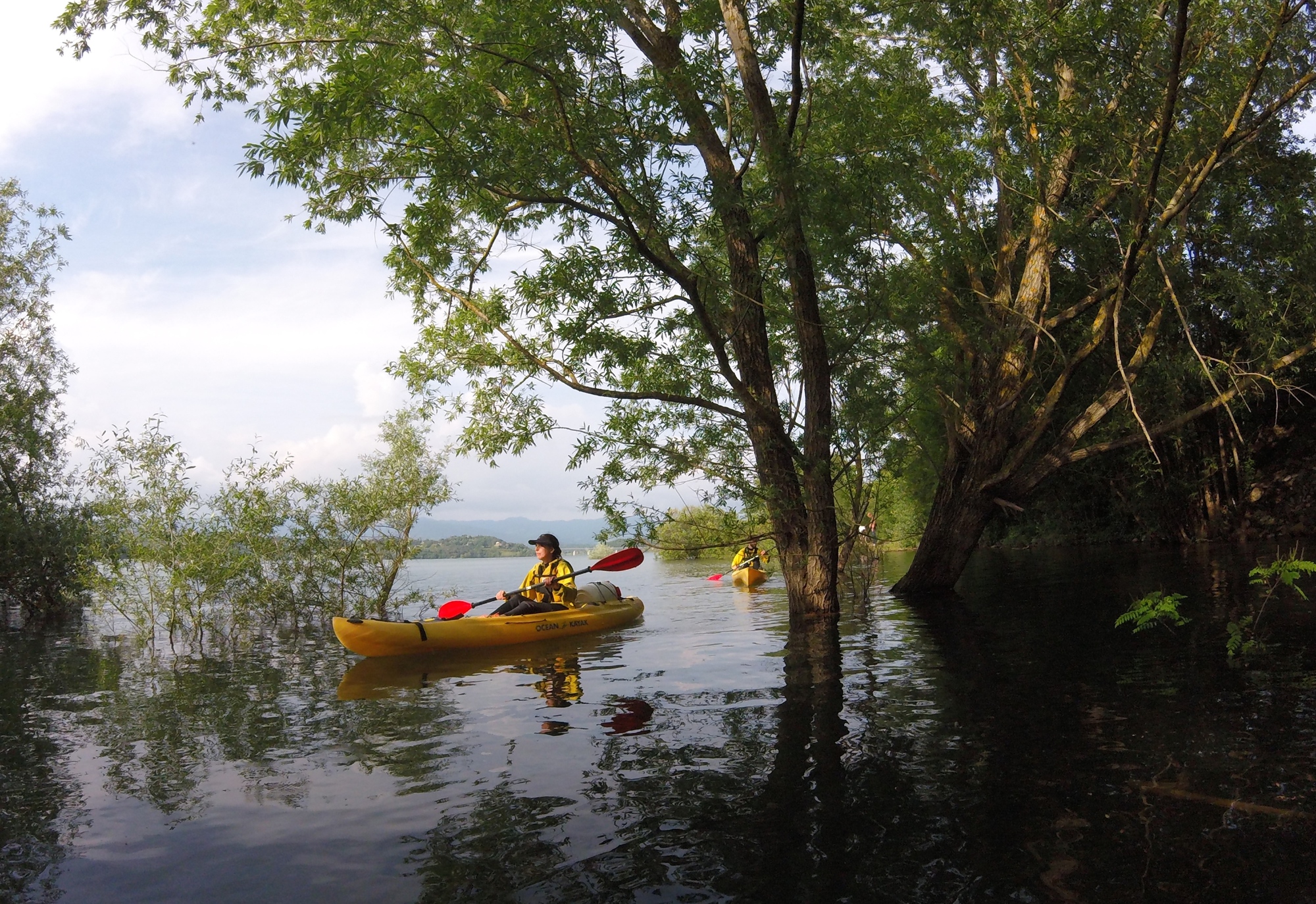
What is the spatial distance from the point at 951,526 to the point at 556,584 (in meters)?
6.11

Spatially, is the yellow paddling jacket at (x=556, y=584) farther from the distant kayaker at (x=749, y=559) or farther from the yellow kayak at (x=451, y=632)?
the distant kayaker at (x=749, y=559)

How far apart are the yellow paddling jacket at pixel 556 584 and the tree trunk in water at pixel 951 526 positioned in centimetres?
563

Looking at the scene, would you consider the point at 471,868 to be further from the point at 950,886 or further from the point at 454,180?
the point at 454,180

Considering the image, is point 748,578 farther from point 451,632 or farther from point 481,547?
point 481,547

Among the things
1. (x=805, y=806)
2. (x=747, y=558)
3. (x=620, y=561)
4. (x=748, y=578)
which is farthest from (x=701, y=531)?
(x=748, y=578)

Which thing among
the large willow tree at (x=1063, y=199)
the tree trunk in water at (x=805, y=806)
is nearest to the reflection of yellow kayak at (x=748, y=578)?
the large willow tree at (x=1063, y=199)

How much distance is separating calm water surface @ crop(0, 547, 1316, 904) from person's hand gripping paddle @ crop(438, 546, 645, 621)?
218 cm

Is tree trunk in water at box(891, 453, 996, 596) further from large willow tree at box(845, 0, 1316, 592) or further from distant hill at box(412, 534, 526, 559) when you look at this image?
distant hill at box(412, 534, 526, 559)

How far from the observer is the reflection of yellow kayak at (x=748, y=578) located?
18422 millimetres

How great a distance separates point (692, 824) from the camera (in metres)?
3.78

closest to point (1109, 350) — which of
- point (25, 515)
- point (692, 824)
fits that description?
point (692, 824)

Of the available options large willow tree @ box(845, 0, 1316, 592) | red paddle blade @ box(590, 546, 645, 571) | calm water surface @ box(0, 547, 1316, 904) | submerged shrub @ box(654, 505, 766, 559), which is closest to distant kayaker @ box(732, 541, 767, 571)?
large willow tree @ box(845, 0, 1316, 592)

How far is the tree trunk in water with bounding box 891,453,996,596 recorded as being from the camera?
40.6 ft

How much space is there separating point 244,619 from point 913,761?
10.8m
